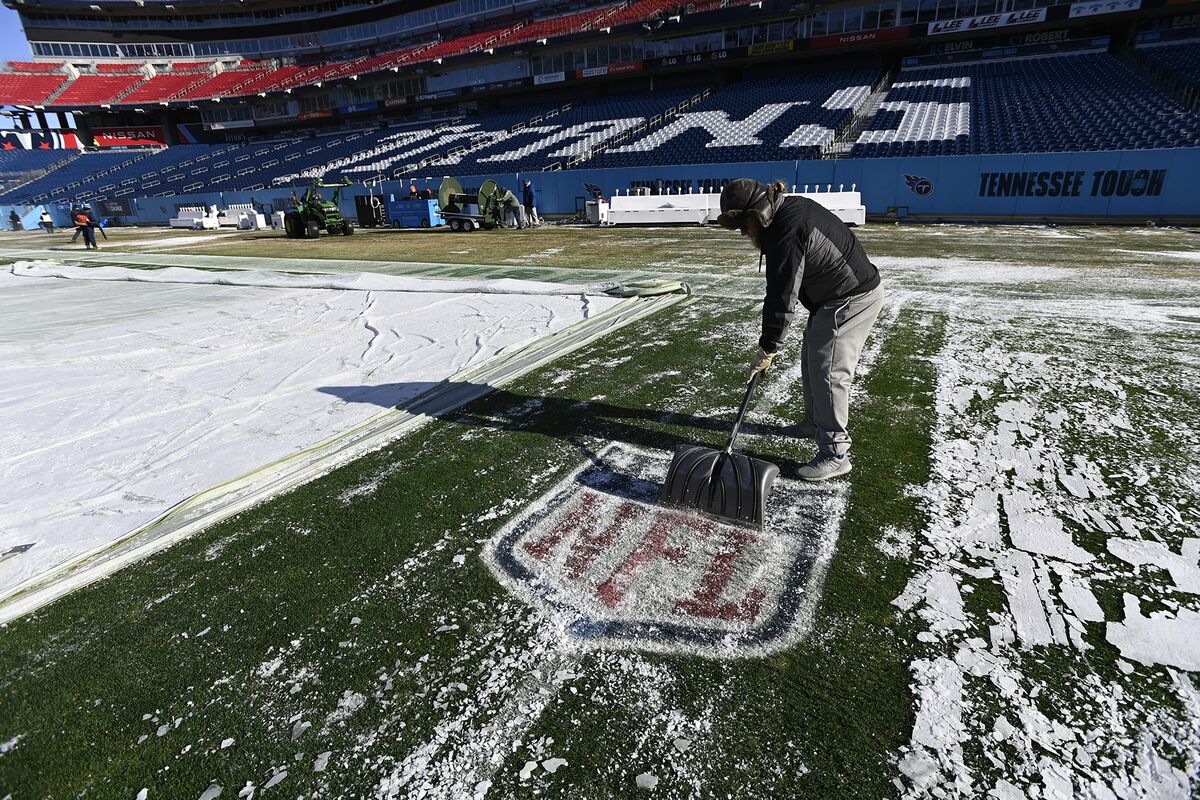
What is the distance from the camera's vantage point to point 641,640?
2146mm

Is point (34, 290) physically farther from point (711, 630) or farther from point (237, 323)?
point (711, 630)

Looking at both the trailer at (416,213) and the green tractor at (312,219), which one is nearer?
the green tractor at (312,219)

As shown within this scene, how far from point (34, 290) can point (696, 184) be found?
20.0 metres

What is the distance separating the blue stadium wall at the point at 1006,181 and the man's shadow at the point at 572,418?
18853 mm

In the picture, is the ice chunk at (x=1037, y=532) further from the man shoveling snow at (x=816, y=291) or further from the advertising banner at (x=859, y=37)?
the advertising banner at (x=859, y=37)

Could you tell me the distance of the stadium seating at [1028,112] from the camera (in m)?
18.1

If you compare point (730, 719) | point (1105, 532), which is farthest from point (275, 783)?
point (1105, 532)

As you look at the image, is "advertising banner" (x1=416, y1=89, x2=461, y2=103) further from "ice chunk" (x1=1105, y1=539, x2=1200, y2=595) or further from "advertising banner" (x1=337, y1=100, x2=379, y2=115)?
"ice chunk" (x1=1105, y1=539, x2=1200, y2=595)

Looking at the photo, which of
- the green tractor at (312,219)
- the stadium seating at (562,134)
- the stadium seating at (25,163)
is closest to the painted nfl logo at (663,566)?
the green tractor at (312,219)

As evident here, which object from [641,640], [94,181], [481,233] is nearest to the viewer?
[641,640]

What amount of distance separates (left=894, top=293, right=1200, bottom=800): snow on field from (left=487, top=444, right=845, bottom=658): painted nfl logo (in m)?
0.47

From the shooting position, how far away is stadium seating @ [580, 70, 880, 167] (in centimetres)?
2350

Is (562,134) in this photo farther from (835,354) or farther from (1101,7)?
(835,354)

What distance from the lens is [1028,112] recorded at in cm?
2092
